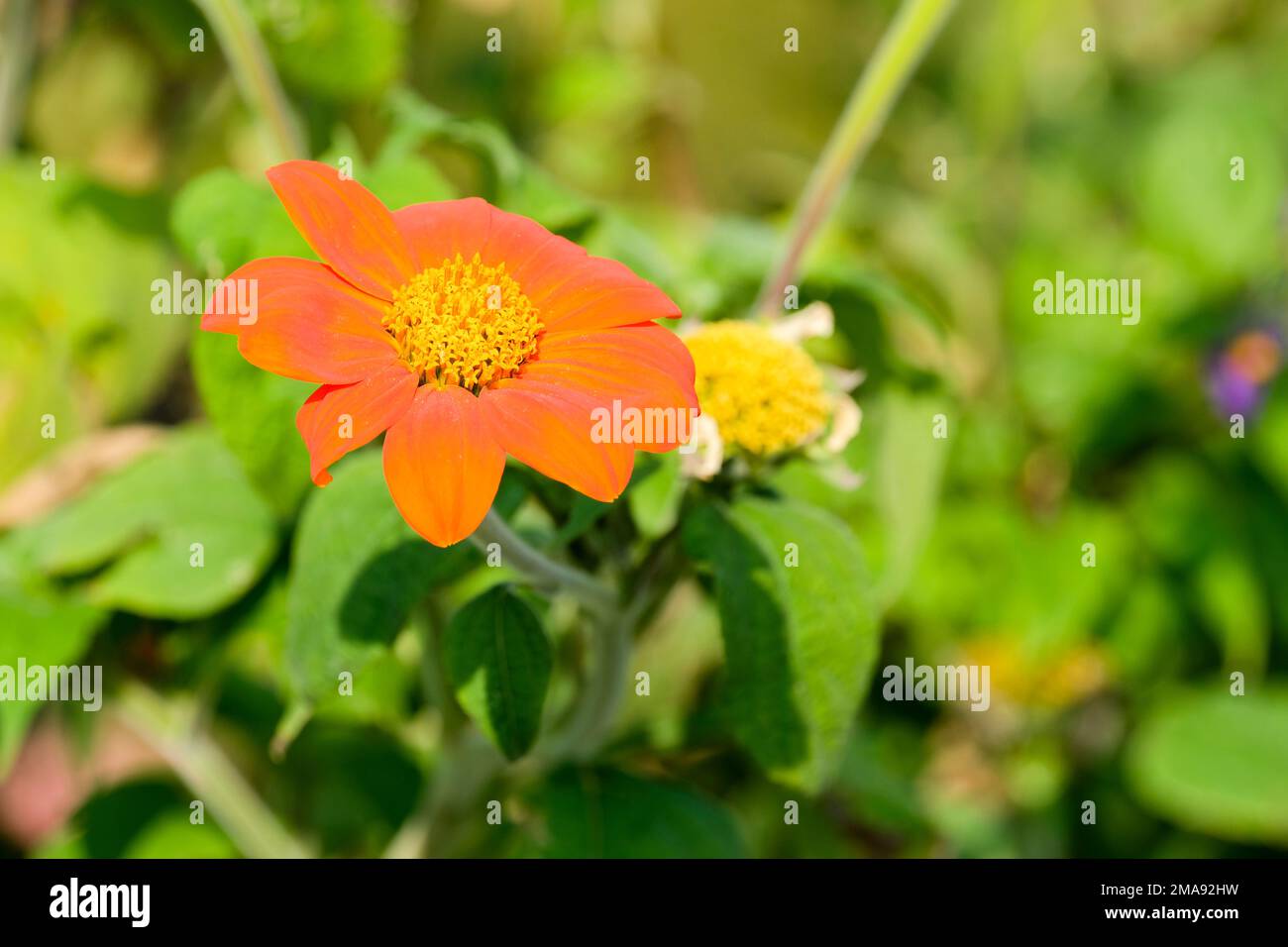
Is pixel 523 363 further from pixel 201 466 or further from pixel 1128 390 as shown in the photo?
pixel 1128 390

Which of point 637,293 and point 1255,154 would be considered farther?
point 1255,154

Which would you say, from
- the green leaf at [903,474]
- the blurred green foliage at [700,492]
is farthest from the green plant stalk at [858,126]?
the green leaf at [903,474]

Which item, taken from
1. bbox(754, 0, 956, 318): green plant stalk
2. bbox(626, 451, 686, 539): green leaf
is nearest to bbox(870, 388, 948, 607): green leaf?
A: bbox(754, 0, 956, 318): green plant stalk

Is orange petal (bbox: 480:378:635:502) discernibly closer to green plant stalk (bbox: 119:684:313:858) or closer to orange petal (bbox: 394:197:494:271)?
orange petal (bbox: 394:197:494:271)

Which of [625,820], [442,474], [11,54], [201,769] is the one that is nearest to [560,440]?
[442,474]

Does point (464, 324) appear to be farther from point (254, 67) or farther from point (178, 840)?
point (178, 840)

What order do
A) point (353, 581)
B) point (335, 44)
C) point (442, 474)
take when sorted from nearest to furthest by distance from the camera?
1. point (442, 474)
2. point (353, 581)
3. point (335, 44)
